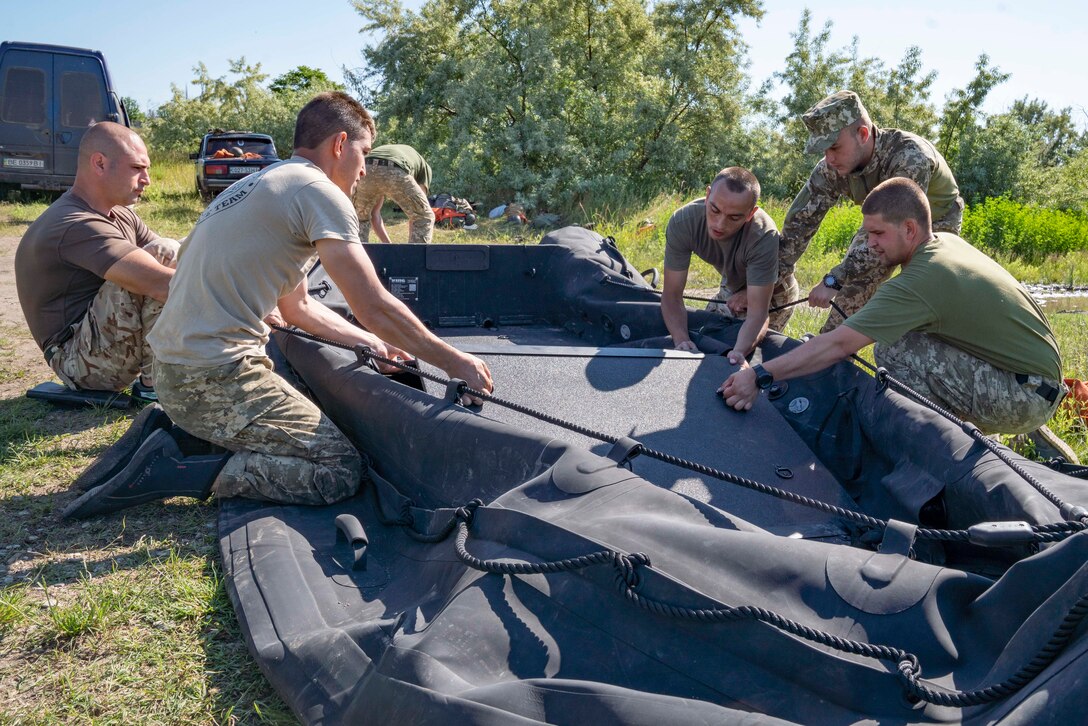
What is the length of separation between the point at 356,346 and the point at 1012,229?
40.6 feet

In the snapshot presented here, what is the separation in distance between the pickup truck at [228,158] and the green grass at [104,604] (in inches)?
431

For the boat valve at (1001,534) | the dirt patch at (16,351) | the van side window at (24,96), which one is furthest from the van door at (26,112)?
the boat valve at (1001,534)

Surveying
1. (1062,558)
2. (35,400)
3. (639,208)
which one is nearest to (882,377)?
(1062,558)

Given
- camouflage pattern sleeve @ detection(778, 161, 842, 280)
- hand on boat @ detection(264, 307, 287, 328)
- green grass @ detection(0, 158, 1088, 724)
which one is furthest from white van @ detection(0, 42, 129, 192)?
camouflage pattern sleeve @ detection(778, 161, 842, 280)

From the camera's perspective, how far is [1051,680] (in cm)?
139

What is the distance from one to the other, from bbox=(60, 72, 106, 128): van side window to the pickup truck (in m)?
2.48

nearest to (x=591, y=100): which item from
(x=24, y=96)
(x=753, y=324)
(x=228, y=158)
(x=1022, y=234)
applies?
(x=228, y=158)

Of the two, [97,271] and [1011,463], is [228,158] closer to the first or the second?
Answer: [97,271]

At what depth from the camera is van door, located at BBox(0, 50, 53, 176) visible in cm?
1189

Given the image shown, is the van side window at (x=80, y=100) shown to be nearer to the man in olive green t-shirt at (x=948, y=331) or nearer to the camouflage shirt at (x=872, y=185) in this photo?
the camouflage shirt at (x=872, y=185)

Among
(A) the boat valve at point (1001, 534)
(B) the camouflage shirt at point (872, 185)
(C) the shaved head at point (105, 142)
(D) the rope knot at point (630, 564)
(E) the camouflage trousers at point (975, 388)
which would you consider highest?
(C) the shaved head at point (105, 142)

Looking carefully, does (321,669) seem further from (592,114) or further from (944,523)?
(592,114)

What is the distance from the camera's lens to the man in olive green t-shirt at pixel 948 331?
3355 mm

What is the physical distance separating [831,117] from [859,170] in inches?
16.7
